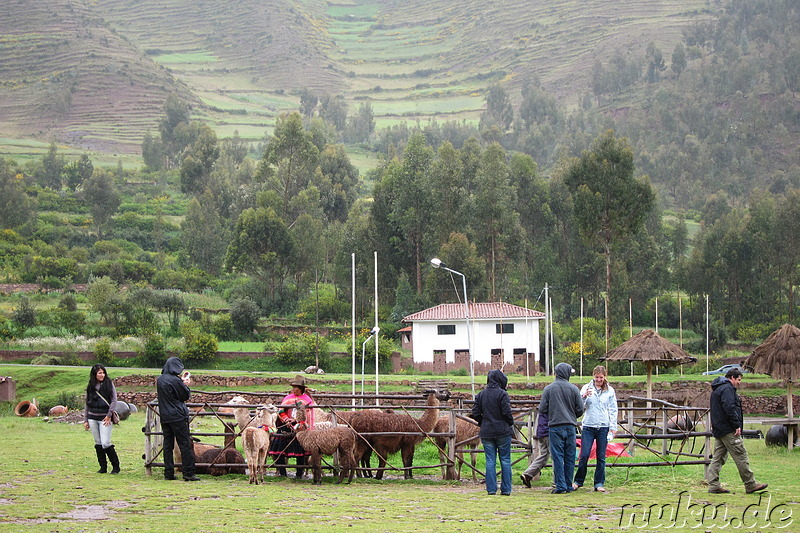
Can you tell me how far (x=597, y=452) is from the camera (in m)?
14.2

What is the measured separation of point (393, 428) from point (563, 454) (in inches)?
113

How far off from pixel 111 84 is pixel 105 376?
165319 mm

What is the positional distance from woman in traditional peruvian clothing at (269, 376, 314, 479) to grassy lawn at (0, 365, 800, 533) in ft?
1.19

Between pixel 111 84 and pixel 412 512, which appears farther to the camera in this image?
pixel 111 84

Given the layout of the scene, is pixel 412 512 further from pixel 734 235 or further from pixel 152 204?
pixel 152 204

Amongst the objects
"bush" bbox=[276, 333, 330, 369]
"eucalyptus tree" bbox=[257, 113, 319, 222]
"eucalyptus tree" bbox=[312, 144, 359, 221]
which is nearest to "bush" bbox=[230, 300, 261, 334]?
"bush" bbox=[276, 333, 330, 369]

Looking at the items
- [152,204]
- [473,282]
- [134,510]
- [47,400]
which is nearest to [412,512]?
[134,510]

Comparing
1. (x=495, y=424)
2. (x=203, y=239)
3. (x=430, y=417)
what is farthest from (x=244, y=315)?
(x=495, y=424)

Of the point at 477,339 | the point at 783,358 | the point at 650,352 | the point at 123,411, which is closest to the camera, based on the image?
the point at 783,358

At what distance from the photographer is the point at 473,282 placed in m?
65.4

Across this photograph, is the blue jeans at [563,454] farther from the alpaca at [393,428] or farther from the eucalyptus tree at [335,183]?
the eucalyptus tree at [335,183]

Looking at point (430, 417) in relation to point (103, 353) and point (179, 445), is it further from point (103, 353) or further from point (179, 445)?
point (103, 353)

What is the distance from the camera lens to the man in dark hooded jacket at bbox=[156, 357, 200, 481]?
1430 centimetres

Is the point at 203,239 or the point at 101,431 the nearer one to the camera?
the point at 101,431
